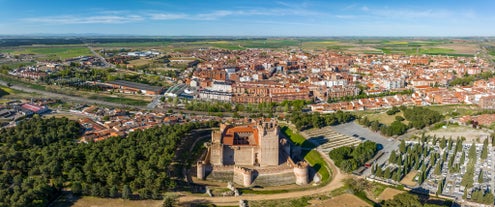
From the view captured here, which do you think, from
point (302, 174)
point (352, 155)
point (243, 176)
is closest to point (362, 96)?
point (352, 155)

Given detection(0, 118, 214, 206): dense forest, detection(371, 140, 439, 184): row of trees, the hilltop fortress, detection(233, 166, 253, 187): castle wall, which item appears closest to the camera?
detection(0, 118, 214, 206): dense forest

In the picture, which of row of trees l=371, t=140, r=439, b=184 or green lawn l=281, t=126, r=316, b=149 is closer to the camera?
row of trees l=371, t=140, r=439, b=184

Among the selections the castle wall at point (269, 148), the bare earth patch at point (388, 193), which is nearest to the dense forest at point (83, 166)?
the castle wall at point (269, 148)

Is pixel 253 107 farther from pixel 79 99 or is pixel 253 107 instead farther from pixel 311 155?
pixel 79 99

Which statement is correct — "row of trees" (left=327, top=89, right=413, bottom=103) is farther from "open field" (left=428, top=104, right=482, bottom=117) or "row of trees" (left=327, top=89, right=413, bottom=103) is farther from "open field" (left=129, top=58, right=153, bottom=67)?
"open field" (left=129, top=58, right=153, bottom=67)

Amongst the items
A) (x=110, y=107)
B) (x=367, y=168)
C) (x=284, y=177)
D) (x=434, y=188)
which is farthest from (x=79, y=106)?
(x=434, y=188)

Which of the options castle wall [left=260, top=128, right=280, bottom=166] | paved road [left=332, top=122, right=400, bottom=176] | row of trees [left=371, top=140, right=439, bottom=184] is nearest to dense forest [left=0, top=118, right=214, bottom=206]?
castle wall [left=260, top=128, right=280, bottom=166]
